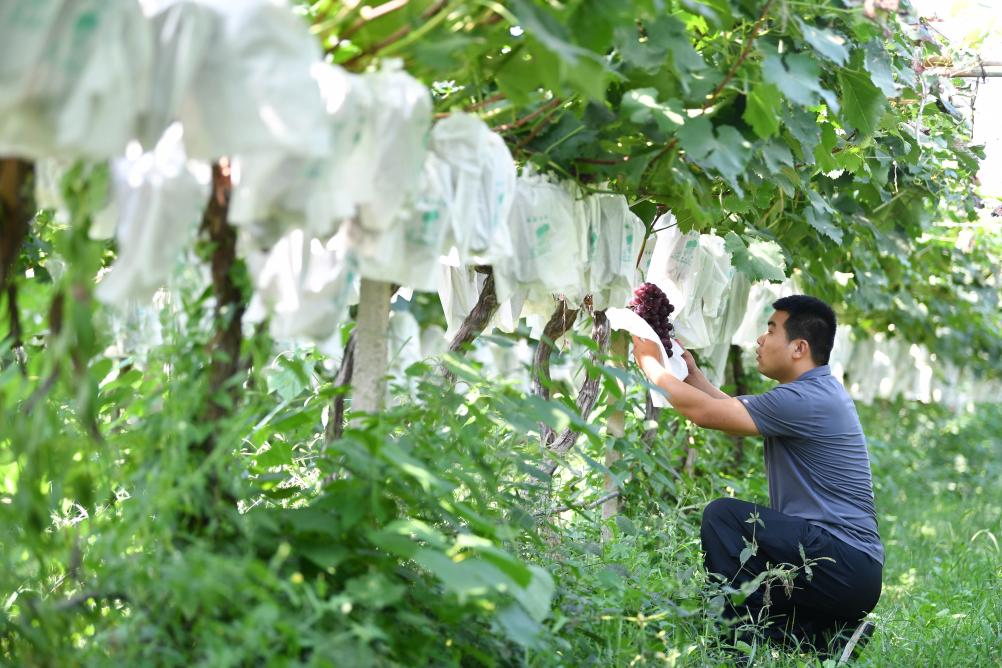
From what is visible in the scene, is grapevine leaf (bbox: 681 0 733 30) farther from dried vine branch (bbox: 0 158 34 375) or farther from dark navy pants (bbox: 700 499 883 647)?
dark navy pants (bbox: 700 499 883 647)

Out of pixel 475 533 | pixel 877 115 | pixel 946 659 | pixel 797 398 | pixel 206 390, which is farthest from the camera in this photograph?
pixel 797 398

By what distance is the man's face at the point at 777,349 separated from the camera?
4.30 meters

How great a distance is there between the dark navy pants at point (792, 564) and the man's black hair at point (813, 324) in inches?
25.6

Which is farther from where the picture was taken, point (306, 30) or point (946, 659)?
point (946, 659)

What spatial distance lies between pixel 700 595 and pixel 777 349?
42.5 inches

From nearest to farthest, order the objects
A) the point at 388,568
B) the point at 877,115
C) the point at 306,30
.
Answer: the point at 306,30 < the point at 388,568 < the point at 877,115

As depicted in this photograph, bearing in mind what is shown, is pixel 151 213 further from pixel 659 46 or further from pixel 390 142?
pixel 659 46

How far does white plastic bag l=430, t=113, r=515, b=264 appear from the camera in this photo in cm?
237

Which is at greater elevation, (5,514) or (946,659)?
(5,514)

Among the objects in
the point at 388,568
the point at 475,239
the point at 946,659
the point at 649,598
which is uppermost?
the point at 475,239

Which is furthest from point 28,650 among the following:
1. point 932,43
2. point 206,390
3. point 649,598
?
point 932,43

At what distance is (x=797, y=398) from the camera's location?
13.5 feet

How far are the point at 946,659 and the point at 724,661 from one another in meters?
0.89

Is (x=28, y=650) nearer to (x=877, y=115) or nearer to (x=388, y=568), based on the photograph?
(x=388, y=568)
